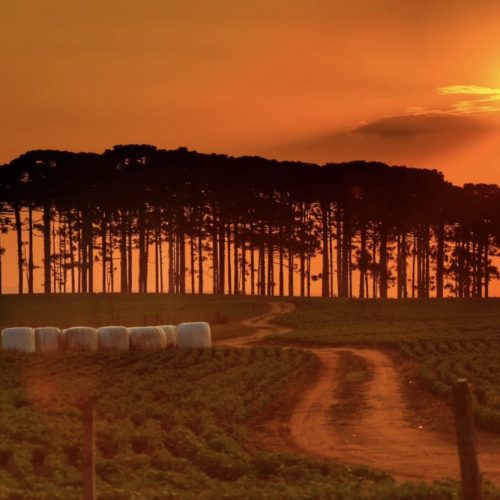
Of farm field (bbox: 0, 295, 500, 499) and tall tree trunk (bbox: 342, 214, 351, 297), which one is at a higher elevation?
tall tree trunk (bbox: 342, 214, 351, 297)

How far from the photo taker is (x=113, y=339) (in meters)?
51.2

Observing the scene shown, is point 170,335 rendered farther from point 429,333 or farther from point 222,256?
point 222,256

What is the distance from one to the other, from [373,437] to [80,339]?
1042 inches

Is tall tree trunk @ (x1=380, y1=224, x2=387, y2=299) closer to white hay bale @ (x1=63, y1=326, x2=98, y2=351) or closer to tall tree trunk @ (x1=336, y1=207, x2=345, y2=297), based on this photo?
tall tree trunk @ (x1=336, y1=207, x2=345, y2=297)

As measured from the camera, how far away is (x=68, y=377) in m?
37.8

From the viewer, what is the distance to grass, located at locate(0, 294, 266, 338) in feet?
263

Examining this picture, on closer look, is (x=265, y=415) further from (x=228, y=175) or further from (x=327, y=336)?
(x=228, y=175)

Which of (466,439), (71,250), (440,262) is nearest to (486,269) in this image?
(440,262)

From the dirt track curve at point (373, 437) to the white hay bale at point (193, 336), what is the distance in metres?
14.5

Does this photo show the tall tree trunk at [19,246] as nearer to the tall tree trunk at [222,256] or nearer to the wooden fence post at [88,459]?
the tall tree trunk at [222,256]

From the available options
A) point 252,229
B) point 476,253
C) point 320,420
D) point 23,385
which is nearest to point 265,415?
point 320,420

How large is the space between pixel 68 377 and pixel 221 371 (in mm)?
5769

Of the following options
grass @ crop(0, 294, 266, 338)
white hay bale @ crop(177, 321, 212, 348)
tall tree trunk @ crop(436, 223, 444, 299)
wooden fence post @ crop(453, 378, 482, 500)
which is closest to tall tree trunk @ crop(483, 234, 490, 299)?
tall tree trunk @ crop(436, 223, 444, 299)

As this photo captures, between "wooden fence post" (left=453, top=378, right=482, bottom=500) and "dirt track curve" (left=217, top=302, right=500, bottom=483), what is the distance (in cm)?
854
